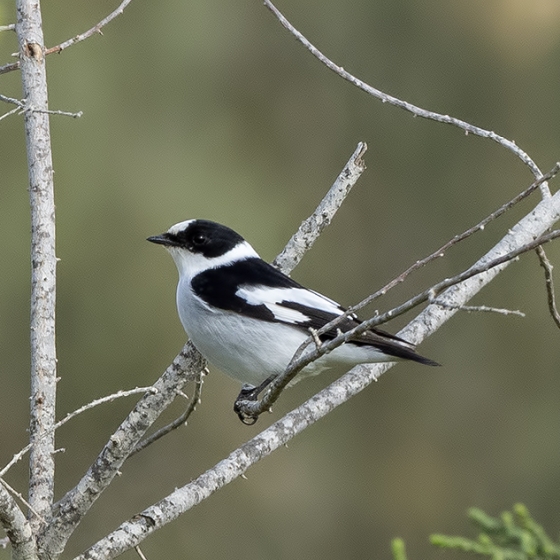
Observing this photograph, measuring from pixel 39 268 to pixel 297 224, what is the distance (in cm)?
564

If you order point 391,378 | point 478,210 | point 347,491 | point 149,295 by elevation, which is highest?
point 478,210

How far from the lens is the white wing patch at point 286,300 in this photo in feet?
12.0

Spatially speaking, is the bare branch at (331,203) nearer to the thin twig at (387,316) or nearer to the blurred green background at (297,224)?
the thin twig at (387,316)

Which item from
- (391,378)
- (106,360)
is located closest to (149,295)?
(106,360)

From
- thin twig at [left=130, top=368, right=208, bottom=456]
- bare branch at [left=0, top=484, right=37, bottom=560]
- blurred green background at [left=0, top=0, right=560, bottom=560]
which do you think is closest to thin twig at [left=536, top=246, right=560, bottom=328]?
→ thin twig at [left=130, top=368, right=208, bottom=456]

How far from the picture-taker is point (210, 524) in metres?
8.02

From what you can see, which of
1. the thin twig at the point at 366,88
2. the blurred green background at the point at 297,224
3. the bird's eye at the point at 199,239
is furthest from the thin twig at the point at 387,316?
the blurred green background at the point at 297,224

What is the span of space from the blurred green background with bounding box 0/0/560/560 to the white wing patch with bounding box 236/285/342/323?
3.92 metres

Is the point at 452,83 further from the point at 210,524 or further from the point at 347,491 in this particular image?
the point at 210,524

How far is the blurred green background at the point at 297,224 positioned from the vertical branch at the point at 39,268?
463cm

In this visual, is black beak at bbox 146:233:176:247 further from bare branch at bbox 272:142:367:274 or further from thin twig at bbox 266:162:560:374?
thin twig at bbox 266:162:560:374

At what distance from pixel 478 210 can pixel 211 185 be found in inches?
98.1

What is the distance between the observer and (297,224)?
8.39 meters

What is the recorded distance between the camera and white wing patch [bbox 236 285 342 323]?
12.0 ft
